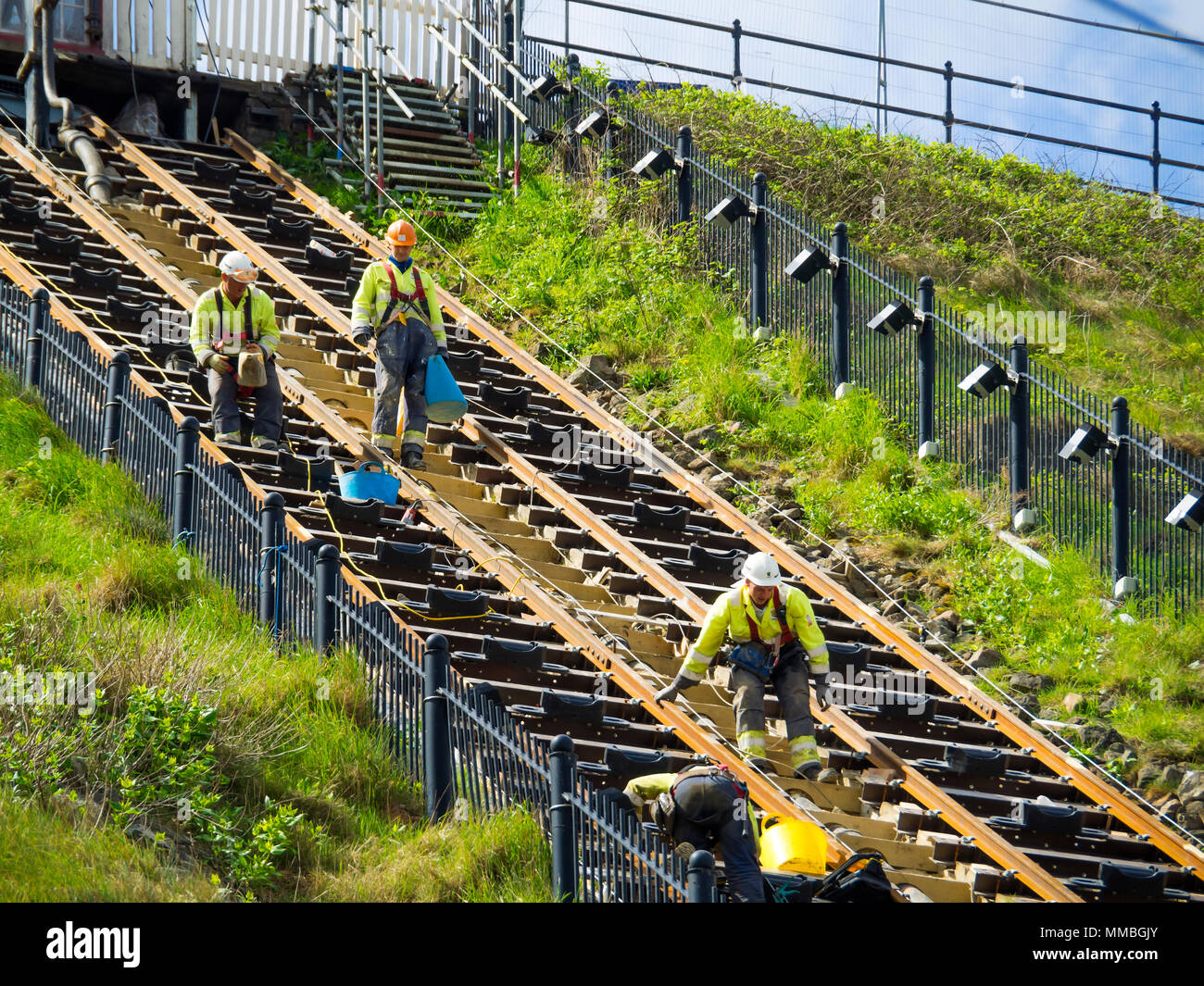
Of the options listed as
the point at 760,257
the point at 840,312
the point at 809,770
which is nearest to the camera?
the point at 809,770

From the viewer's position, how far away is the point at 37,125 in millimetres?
22484

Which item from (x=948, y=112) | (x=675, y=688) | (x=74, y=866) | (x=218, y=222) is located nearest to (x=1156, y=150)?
(x=948, y=112)

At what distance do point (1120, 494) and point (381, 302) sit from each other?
26.0ft

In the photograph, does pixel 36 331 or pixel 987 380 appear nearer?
pixel 36 331

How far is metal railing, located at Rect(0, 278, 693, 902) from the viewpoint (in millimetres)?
9719

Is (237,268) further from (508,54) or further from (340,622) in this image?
(508,54)

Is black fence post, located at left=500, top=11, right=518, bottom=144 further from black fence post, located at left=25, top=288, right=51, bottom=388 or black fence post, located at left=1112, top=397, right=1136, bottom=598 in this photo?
black fence post, located at left=1112, top=397, right=1136, bottom=598

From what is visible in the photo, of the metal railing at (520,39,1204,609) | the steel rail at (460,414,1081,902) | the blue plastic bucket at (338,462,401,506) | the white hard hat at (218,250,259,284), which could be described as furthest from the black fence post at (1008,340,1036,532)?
the white hard hat at (218,250,259,284)

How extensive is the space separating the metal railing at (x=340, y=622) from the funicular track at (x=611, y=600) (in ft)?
2.09

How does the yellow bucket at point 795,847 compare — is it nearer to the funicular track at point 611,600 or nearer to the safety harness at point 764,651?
the funicular track at point 611,600

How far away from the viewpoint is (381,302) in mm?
15500

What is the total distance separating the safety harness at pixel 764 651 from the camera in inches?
477
